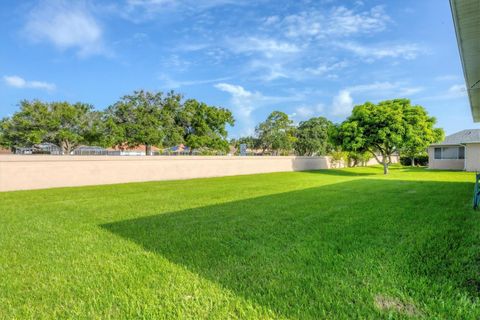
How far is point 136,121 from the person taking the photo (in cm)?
2395

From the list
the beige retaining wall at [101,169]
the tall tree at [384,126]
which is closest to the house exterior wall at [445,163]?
Answer: the tall tree at [384,126]

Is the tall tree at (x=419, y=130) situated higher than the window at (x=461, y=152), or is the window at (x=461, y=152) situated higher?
the tall tree at (x=419, y=130)

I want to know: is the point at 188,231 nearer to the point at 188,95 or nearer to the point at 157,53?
Answer: the point at 157,53

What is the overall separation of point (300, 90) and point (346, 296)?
25.2 metres

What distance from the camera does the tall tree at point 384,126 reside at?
1766 centimetres

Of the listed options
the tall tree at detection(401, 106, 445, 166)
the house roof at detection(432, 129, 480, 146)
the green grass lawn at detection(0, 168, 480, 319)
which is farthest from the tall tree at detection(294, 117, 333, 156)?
the green grass lawn at detection(0, 168, 480, 319)

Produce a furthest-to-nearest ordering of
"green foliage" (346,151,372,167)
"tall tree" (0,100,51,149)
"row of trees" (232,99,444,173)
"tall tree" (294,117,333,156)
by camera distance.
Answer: "tall tree" (294,117,333,156) → "green foliage" (346,151,372,167) → "tall tree" (0,100,51,149) → "row of trees" (232,99,444,173)

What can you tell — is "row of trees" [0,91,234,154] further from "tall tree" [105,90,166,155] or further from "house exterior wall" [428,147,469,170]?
"house exterior wall" [428,147,469,170]

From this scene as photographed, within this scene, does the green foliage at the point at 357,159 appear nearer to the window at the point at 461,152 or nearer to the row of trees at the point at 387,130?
the window at the point at 461,152

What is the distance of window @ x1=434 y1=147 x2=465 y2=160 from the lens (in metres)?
21.9

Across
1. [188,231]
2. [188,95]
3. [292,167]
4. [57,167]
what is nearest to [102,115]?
[188,95]

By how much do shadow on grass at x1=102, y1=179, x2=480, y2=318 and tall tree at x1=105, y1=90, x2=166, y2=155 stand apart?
59.7ft

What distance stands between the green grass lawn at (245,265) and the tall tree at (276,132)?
3038 cm

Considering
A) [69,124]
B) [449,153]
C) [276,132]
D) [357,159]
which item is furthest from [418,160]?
[69,124]
